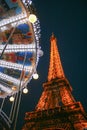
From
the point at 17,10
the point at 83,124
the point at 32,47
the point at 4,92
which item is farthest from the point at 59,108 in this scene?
the point at 17,10

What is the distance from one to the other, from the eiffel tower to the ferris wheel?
13.2 metres

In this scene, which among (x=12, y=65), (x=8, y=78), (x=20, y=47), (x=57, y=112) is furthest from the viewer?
(x=57, y=112)

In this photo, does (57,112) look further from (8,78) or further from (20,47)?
(20,47)

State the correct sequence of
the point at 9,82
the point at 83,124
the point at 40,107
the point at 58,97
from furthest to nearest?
1. the point at 58,97
2. the point at 40,107
3. the point at 83,124
4. the point at 9,82

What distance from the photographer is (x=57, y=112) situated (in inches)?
932

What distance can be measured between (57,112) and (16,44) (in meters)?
17.0

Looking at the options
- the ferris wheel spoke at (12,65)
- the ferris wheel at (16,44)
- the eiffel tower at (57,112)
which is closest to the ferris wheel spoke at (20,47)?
the ferris wheel at (16,44)

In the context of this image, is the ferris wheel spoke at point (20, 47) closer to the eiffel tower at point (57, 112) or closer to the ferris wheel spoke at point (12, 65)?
the ferris wheel spoke at point (12, 65)

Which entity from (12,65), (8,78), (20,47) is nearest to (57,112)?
(8,78)

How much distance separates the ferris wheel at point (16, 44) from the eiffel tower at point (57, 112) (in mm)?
13195

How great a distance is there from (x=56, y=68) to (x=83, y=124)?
510 inches

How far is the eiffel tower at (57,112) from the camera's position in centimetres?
2180

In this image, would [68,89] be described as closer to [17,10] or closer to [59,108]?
[59,108]

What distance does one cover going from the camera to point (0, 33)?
761 cm
